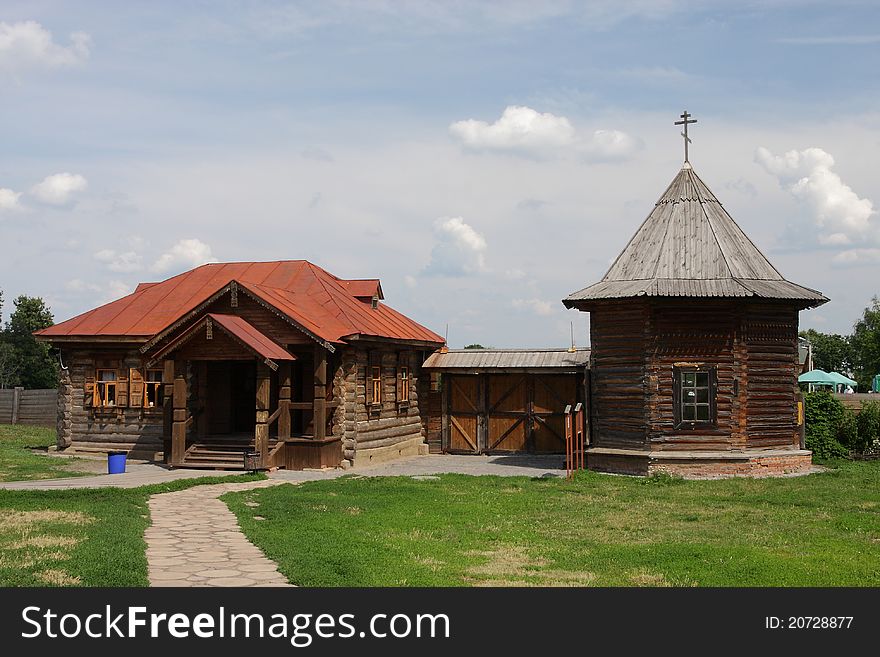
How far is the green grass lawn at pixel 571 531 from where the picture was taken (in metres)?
10.8

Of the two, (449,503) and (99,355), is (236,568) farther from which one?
(99,355)

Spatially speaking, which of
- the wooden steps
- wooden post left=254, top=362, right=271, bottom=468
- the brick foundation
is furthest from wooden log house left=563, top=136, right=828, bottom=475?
the wooden steps

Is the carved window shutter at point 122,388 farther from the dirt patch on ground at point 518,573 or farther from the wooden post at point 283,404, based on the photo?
the dirt patch on ground at point 518,573

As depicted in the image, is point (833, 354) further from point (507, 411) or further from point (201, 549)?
point (201, 549)

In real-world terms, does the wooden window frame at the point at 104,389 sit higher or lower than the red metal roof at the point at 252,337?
lower

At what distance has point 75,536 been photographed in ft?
41.8

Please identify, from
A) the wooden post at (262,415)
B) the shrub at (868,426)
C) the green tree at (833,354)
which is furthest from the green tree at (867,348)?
the wooden post at (262,415)

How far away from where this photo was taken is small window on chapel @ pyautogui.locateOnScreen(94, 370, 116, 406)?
27.6 m

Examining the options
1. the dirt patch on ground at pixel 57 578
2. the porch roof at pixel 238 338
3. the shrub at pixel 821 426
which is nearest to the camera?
the dirt patch on ground at pixel 57 578

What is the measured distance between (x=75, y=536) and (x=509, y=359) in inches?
725

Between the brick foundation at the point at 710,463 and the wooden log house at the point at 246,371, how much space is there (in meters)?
7.31

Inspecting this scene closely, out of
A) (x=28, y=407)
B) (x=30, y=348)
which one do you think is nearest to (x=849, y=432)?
(x=28, y=407)

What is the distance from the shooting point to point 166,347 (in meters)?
23.7
